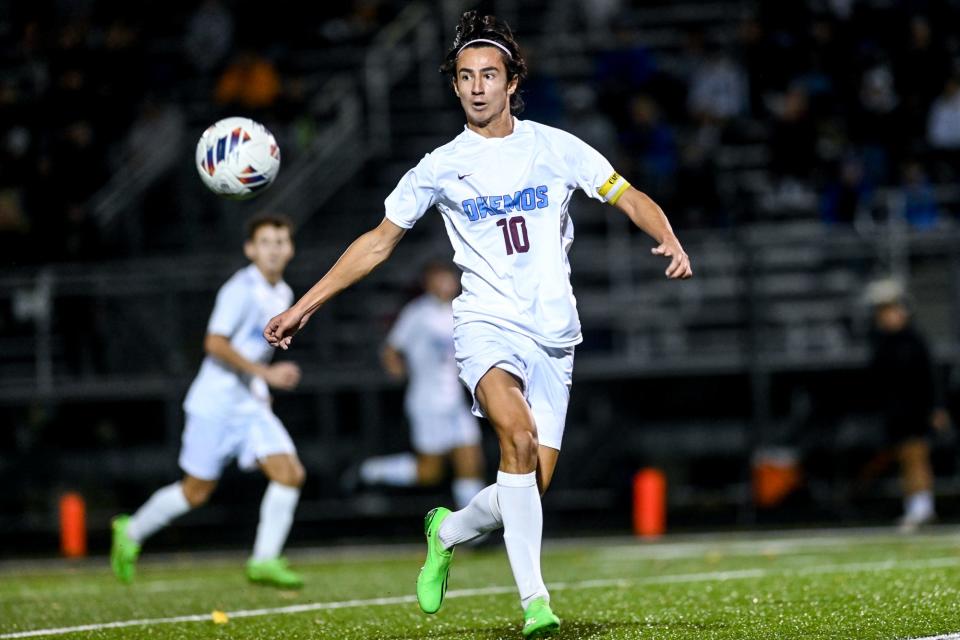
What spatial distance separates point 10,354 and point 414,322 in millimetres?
3639

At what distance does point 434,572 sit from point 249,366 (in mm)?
3021

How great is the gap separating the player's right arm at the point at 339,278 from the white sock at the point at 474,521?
103 cm

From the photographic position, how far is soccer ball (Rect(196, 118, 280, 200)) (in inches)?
340

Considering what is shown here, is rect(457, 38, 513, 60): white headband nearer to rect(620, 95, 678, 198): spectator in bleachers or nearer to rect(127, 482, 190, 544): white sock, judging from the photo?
rect(127, 482, 190, 544): white sock

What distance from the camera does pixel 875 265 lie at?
51.5ft

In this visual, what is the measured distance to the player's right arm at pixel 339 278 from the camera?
6.74m

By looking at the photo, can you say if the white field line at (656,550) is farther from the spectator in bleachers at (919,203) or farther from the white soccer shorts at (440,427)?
the spectator in bleachers at (919,203)

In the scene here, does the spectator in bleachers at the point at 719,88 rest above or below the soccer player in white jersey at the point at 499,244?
above

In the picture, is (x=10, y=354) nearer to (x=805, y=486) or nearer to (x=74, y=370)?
(x=74, y=370)

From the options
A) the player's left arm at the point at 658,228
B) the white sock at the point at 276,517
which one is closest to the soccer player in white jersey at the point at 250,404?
the white sock at the point at 276,517

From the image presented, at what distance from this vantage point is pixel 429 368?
48.4 ft

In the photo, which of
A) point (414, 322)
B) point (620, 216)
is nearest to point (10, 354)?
point (414, 322)

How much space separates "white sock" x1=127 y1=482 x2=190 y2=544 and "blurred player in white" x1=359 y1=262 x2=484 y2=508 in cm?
416

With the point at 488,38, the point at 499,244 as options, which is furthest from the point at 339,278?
the point at 488,38
